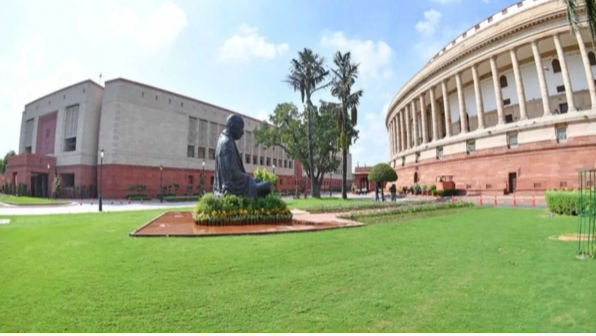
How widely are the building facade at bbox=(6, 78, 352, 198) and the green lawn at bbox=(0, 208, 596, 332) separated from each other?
1371 inches

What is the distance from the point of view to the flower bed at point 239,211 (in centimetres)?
1102

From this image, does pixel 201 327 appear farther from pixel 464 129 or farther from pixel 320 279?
pixel 464 129

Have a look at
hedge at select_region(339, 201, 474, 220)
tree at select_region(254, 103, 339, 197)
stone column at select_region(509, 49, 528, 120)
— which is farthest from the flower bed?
stone column at select_region(509, 49, 528, 120)

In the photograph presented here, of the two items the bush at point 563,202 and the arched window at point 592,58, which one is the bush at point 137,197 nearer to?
the bush at point 563,202

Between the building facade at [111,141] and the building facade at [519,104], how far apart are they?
3043 cm

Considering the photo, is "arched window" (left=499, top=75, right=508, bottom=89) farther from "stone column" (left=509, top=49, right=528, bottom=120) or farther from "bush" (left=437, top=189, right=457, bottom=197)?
"bush" (left=437, top=189, right=457, bottom=197)

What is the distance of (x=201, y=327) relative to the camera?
12.0 feet

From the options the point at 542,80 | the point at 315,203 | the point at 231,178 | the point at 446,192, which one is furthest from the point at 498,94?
the point at 231,178

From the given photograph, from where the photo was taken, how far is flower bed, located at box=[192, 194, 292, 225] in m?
A: 11.0

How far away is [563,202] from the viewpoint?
13.7 metres

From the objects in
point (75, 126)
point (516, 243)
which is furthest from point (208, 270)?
point (75, 126)

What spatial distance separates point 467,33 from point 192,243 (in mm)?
42652

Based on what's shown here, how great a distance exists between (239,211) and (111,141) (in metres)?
34.3

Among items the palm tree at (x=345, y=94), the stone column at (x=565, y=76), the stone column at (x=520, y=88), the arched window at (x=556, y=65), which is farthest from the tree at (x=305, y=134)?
the arched window at (x=556, y=65)
